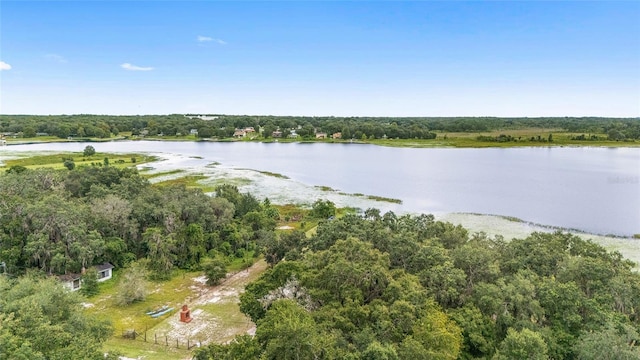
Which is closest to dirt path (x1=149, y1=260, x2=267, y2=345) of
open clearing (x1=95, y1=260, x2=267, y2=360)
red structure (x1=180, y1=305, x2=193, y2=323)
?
open clearing (x1=95, y1=260, x2=267, y2=360)

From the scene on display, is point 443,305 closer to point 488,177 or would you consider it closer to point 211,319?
point 211,319

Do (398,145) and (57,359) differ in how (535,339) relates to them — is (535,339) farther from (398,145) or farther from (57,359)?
(398,145)

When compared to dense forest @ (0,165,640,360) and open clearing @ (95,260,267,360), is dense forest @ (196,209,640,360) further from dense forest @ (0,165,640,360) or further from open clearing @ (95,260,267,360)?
open clearing @ (95,260,267,360)

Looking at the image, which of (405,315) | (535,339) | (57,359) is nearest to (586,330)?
(535,339)

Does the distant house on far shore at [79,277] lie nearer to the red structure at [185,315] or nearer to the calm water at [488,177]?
the red structure at [185,315]

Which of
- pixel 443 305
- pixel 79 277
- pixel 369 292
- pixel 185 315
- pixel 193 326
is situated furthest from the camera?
pixel 79 277

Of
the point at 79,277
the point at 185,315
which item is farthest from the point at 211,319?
the point at 79,277
